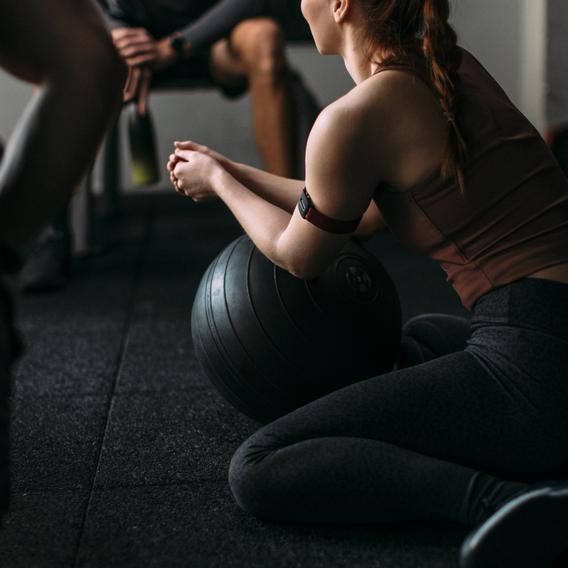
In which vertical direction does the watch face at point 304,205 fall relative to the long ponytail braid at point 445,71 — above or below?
below

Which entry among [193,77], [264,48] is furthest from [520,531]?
[193,77]

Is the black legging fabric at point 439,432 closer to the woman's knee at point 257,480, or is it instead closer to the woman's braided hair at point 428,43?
the woman's knee at point 257,480

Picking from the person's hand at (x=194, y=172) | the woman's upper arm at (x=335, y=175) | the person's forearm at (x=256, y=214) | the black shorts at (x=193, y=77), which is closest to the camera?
the woman's upper arm at (x=335, y=175)

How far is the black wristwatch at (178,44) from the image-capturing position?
10.9ft

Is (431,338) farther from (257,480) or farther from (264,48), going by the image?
(264,48)

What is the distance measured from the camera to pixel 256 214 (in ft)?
5.34

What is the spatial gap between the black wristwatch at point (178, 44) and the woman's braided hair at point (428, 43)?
1.96 m

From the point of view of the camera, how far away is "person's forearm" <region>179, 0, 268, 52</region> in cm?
332

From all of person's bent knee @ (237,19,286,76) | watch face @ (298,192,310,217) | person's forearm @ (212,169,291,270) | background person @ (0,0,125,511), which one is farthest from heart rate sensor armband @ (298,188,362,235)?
person's bent knee @ (237,19,286,76)

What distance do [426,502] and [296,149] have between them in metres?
2.18

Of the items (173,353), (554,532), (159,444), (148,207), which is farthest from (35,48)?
(148,207)

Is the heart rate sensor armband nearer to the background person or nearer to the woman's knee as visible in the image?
the woman's knee

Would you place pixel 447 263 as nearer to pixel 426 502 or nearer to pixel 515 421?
pixel 515 421

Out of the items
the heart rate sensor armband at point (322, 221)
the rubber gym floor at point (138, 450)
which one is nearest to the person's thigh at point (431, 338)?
the rubber gym floor at point (138, 450)
